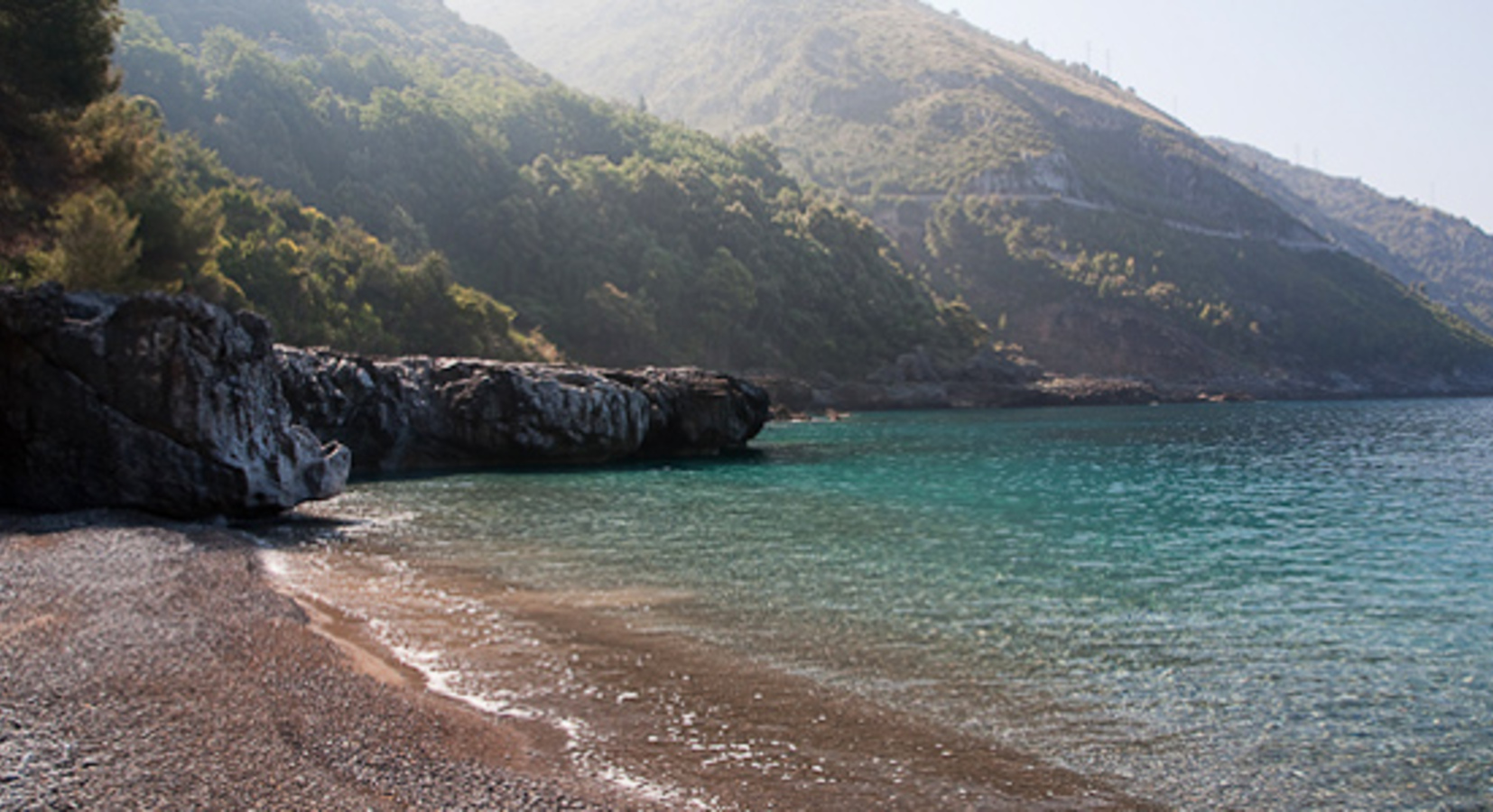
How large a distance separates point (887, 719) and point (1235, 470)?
36244 millimetres

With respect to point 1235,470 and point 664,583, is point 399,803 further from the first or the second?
point 1235,470

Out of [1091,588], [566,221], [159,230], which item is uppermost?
[566,221]

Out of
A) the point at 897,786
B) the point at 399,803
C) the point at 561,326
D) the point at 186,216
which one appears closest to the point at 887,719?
the point at 897,786

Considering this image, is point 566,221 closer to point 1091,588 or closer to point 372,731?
point 1091,588

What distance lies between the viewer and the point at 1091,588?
17344 mm

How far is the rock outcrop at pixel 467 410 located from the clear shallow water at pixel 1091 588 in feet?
15.5

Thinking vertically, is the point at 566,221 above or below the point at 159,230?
above

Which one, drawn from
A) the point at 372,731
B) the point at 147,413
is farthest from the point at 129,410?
the point at 372,731

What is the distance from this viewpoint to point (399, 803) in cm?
715

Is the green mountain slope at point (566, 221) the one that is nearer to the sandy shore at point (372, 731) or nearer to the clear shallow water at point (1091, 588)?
the clear shallow water at point (1091, 588)

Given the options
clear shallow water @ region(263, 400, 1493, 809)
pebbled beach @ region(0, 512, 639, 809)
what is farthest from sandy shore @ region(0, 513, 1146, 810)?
clear shallow water @ region(263, 400, 1493, 809)

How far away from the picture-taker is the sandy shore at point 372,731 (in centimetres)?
728

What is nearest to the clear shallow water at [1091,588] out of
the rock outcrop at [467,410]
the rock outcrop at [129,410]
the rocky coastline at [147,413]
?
the rocky coastline at [147,413]

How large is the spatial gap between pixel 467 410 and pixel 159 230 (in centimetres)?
1811
